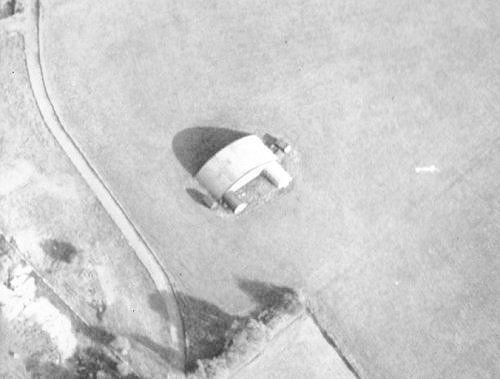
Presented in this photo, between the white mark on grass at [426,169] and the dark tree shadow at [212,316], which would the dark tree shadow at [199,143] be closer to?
the dark tree shadow at [212,316]

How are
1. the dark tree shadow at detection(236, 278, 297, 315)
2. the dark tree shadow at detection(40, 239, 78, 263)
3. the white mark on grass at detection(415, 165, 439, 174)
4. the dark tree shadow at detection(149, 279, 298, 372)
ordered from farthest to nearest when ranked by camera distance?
the white mark on grass at detection(415, 165, 439, 174), the dark tree shadow at detection(40, 239, 78, 263), the dark tree shadow at detection(236, 278, 297, 315), the dark tree shadow at detection(149, 279, 298, 372)

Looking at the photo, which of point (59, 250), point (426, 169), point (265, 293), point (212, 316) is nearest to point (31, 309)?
point (59, 250)

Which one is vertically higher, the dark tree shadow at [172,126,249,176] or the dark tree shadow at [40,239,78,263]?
the dark tree shadow at [40,239,78,263]

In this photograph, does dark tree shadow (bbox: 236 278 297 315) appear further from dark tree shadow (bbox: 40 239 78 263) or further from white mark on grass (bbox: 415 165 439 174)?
white mark on grass (bbox: 415 165 439 174)

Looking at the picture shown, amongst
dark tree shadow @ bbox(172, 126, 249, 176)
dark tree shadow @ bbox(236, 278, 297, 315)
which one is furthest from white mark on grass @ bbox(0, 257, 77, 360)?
dark tree shadow @ bbox(172, 126, 249, 176)

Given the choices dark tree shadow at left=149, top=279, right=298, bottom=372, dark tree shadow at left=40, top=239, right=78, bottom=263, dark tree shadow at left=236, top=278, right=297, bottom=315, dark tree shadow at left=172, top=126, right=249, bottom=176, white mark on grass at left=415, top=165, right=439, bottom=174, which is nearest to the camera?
dark tree shadow at left=149, top=279, right=298, bottom=372

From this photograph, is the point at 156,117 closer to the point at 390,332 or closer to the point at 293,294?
the point at 293,294

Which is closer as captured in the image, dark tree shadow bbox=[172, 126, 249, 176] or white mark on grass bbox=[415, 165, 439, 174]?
dark tree shadow bbox=[172, 126, 249, 176]
